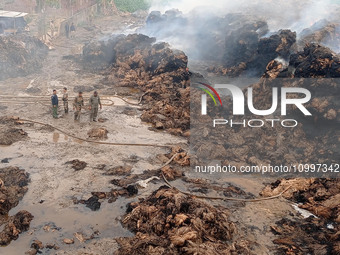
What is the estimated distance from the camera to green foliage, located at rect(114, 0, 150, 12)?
50.3 meters

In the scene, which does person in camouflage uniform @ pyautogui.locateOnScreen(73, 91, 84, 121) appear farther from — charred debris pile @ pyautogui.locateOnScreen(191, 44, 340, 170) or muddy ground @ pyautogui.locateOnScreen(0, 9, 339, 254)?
charred debris pile @ pyautogui.locateOnScreen(191, 44, 340, 170)

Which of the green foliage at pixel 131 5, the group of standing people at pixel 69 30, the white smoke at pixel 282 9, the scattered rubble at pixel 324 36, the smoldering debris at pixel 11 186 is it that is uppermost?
the green foliage at pixel 131 5

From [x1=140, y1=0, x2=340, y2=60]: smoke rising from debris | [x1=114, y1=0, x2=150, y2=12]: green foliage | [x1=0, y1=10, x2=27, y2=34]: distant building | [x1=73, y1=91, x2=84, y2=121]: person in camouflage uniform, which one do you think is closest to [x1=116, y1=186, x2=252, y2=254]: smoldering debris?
[x1=73, y1=91, x2=84, y2=121]: person in camouflage uniform

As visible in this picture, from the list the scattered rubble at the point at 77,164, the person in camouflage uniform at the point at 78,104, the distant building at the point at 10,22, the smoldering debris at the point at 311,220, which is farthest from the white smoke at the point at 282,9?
the scattered rubble at the point at 77,164

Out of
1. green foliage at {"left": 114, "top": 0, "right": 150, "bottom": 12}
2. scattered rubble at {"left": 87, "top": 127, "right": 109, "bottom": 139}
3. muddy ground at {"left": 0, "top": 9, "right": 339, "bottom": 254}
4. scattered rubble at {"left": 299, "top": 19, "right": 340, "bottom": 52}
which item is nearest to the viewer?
muddy ground at {"left": 0, "top": 9, "right": 339, "bottom": 254}

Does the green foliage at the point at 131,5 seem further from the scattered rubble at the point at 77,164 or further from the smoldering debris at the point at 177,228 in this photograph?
the smoldering debris at the point at 177,228

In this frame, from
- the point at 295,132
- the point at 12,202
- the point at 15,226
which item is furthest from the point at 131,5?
the point at 15,226

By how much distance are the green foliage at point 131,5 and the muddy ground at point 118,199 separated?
1530 inches

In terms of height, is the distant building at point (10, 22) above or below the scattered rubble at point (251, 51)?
above

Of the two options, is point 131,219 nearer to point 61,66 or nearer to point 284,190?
point 284,190

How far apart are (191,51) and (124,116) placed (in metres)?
15.5

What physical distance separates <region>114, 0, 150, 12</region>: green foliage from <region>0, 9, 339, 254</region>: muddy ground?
38.9 m

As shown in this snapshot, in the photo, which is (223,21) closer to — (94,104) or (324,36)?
(324,36)

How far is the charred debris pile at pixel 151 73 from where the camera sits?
14.9 metres
